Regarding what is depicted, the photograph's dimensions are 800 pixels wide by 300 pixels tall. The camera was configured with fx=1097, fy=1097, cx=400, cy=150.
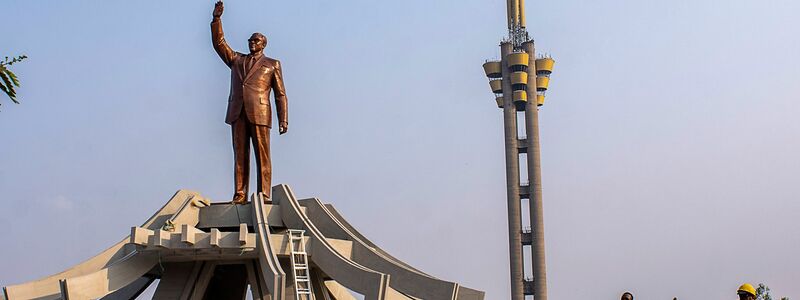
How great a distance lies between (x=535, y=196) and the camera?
6669 cm

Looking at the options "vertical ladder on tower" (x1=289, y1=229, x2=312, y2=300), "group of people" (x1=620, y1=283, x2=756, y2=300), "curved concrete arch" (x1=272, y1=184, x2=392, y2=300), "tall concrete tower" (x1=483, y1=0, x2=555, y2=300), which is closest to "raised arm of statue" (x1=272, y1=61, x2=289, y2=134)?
"curved concrete arch" (x1=272, y1=184, x2=392, y2=300)

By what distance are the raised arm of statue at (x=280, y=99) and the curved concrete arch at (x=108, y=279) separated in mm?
3370

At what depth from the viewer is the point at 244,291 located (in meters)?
21.3

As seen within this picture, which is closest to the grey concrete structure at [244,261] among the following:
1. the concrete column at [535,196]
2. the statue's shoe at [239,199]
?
the statue's shoe at [239,199]

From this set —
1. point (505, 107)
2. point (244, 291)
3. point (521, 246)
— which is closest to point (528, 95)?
point (505, 107)

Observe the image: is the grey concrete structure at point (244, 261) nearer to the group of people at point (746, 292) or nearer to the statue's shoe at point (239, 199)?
the statue's shoe at point (239, 199)

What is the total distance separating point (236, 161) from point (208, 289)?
254 cm

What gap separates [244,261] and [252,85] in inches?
124

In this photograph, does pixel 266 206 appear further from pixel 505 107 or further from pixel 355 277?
pixel 505 107

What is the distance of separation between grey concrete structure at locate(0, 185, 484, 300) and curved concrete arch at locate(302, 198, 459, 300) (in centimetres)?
2

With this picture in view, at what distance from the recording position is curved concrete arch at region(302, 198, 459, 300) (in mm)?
17391

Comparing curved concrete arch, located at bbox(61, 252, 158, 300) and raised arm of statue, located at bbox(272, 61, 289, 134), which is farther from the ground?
raised arm of statue, located at bbox(272, 61, 289, 134)

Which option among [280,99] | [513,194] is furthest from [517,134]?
[280,99]

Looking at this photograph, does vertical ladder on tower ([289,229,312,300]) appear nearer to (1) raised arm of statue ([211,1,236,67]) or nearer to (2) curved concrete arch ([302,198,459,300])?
(2) curved concrete arch ([302,198,459,300])
